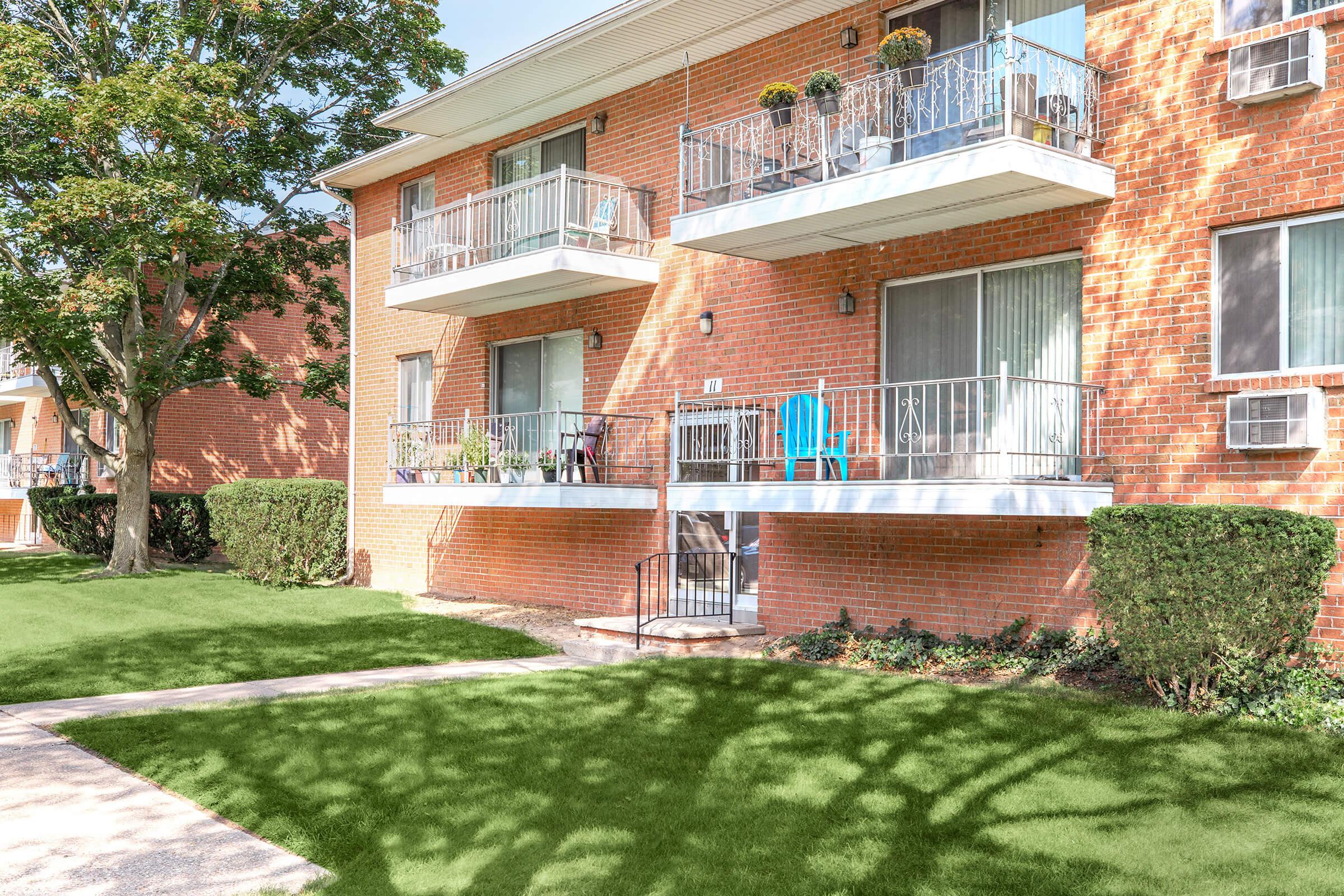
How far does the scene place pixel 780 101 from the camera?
477 inches

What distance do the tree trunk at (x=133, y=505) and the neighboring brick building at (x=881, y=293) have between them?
303 inches

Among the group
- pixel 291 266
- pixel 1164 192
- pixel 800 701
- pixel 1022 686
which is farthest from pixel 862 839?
pixel 291 266

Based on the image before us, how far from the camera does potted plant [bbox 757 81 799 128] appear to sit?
475 inches

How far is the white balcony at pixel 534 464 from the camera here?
563 inches

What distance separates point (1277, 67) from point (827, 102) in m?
4.09

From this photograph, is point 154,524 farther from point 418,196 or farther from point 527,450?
point 527,450

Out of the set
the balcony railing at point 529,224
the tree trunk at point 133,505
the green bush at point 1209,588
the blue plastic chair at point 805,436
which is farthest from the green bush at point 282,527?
the green bush at point 1209,588

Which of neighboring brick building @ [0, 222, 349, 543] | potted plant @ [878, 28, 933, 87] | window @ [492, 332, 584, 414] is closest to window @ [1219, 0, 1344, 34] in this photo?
potted plant @ [878, 28, 933, 87]

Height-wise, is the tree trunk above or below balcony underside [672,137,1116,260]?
below

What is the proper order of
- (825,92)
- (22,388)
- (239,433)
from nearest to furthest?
1. (825,92)
2. (239,433)
3. (22,388)

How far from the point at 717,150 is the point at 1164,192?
548 centimetres

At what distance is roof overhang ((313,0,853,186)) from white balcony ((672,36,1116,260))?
3.66ft

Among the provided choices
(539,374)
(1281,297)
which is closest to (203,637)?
(539,374)

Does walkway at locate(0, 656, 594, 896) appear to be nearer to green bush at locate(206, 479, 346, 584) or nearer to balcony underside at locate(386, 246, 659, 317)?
balcony underside at locate(386, 246, 659, 317)
